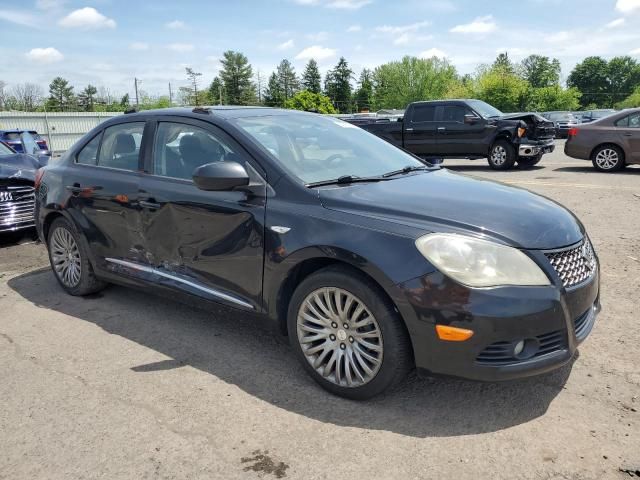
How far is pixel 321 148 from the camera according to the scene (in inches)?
155

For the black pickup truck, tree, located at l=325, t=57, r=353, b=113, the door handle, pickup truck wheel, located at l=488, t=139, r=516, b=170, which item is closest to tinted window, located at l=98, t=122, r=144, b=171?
the door handle

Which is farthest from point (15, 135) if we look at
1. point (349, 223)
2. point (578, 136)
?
point (349, 223)

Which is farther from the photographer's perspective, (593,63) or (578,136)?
(593,63)

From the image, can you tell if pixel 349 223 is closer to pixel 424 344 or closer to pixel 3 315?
pixel 424 344

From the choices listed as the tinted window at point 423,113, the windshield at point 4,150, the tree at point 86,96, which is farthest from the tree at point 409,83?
the windshield at point 4,150

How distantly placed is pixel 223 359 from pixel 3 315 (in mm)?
2263

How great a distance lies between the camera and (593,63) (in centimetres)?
11144

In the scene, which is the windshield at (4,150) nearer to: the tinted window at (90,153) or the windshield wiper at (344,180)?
the tinted window at (90,153)

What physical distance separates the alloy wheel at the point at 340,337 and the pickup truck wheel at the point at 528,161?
12586mm

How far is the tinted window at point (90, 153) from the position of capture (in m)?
4.83

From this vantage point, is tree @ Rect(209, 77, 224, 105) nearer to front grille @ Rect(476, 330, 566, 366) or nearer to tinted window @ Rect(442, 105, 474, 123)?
tinted window @ Rect(442, 105, 474, 123)

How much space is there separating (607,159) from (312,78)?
A: 100874 millimetres

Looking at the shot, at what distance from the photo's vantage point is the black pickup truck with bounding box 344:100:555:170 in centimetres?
1419

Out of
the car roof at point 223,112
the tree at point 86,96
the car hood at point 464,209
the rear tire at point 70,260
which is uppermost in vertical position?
the tree at point 86,96
